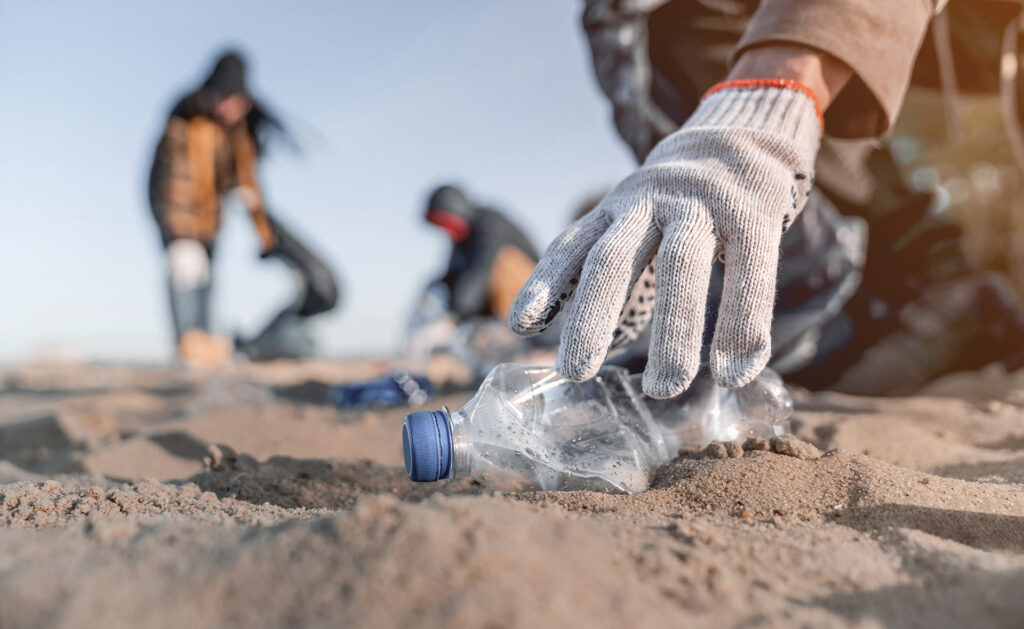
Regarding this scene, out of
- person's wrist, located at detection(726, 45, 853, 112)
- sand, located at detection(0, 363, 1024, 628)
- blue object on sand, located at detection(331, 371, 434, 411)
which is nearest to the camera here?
sand, located at detection(0, 363, 1024, 628)

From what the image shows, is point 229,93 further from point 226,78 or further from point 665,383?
point 665,383

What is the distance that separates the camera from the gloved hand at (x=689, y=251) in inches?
47.7

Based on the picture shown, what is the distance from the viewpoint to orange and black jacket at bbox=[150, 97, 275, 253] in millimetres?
5812

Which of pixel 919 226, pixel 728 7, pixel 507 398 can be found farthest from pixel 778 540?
pixel 919 226

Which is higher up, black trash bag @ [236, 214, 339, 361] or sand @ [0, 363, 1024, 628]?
sand @ [0, 363, 1024, 628]

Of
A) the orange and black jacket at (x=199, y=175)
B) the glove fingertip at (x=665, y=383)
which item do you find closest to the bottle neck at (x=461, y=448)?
the glove fingertip at (x=665, y=383)

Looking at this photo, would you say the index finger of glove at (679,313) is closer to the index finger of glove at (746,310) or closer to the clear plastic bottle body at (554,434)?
the index finger of glove at (746,310)

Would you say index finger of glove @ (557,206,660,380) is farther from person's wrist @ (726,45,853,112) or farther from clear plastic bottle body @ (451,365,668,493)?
person's wrist @ (726,45,853,112)

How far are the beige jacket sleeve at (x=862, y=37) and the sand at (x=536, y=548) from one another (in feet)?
3.00

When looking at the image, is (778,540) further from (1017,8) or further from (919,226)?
(919,226)

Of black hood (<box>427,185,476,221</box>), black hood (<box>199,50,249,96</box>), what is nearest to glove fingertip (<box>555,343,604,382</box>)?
black hood (<box>427,185,476,221</box>)

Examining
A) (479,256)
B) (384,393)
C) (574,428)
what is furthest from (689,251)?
(479,256)

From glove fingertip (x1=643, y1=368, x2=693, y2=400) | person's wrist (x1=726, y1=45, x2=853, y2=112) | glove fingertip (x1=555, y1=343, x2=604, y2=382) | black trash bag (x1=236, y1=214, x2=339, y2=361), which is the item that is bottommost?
black trash bag (x1=236, y1=214, x2=339, y2=361)

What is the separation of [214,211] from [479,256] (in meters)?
2.64
